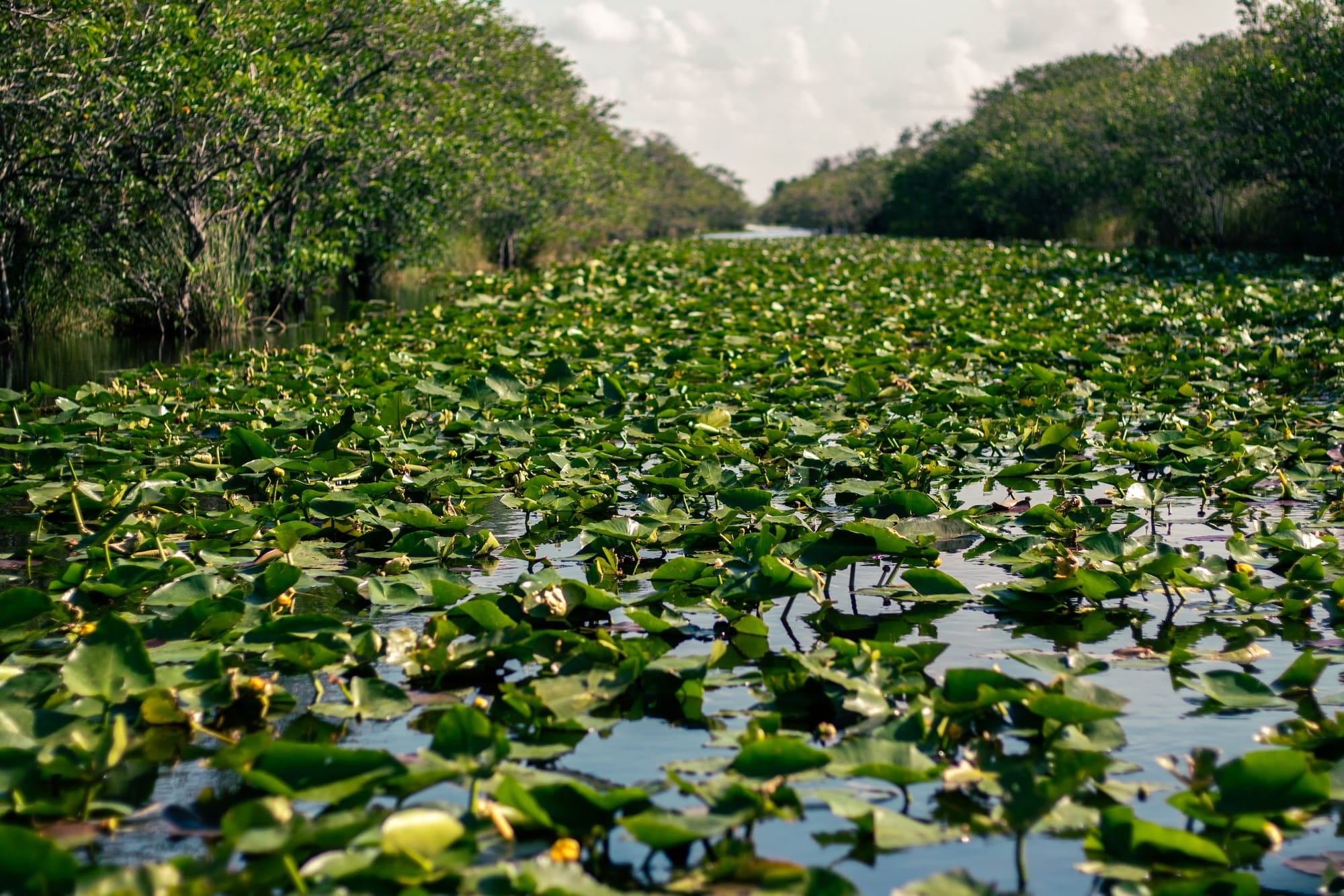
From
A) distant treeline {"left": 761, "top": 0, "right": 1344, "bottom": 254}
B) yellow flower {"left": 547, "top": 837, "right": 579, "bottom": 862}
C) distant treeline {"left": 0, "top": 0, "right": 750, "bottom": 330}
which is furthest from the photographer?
distant treeline {"left": 761, "top": 0, "right": 1344, "bottom": 254}

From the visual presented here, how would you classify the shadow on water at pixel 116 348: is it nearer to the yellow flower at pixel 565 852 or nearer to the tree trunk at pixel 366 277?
the tree trunk at pixel 366 277

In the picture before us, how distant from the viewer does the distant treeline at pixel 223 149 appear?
9.04 metres

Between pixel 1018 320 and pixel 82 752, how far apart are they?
387 inches

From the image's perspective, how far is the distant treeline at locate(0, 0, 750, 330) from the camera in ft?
29.7

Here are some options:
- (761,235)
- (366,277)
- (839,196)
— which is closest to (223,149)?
(366,277)

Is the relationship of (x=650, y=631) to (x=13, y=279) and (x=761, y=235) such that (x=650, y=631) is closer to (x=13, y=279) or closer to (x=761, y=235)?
(x=13, y=279)

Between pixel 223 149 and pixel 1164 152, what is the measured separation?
21001 millimetres

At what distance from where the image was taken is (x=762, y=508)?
147 inches

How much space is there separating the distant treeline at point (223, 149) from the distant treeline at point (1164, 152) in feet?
43.6

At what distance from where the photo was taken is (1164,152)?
24.8 metres

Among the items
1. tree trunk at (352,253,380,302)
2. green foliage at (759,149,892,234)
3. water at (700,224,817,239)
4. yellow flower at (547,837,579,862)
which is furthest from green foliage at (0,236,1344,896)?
green foliage at (759,149,892,234)

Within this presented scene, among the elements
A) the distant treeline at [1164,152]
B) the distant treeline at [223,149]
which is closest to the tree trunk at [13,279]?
the distant treeline at [223,149]

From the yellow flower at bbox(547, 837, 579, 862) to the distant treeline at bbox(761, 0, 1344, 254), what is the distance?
20.4 metres

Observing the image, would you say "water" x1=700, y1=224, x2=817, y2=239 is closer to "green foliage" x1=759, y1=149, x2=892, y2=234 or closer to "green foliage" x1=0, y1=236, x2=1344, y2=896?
"green foliage" x1=759, y1=149, x2=892, y2=234
